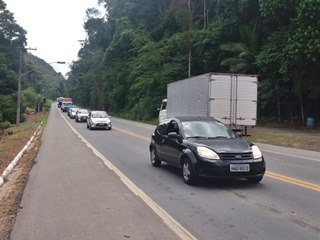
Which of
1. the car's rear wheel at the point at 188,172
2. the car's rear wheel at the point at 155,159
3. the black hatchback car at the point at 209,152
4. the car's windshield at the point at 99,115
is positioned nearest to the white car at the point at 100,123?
the car's windshield at the point at 99,115

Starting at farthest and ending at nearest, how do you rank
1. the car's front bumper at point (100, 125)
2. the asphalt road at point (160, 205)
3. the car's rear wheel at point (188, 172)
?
1. the car's front bumper at point (100, 125)
2. the car's rear wheel at point (188, 172)
3. the asphalt road at point (160, 205)

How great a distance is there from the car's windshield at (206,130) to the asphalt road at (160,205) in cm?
111

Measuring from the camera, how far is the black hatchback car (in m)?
9.57

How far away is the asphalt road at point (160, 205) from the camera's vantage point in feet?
21.1

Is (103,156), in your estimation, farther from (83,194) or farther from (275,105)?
(275,105)

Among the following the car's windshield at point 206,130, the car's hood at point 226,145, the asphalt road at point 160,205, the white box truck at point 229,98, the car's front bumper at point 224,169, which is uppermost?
the white box truck at point 229,98

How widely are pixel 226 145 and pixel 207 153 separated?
502 mm

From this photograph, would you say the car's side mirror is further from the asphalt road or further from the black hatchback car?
the asphalt road

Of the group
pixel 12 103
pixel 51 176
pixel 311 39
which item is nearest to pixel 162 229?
pixel 51 176

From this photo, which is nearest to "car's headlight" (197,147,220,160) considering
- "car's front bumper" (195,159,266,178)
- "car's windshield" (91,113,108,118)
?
"car's front bumper" (195,159,266,178)

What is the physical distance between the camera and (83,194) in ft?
30.1

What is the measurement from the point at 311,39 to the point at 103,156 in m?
17.2

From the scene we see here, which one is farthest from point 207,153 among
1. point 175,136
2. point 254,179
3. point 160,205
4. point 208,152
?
point 160,205

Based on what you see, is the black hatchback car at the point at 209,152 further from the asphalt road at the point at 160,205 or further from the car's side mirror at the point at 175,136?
the asphalt road at the point at 160,205
